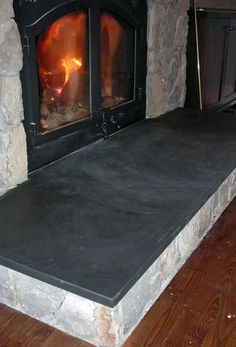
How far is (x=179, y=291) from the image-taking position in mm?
1460

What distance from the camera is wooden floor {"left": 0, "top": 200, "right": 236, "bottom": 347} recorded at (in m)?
1.24

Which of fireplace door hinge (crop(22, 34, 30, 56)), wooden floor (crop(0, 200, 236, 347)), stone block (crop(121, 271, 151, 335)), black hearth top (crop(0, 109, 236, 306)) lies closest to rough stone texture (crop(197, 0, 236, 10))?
black hearth top (crop(0, 109, 236, 306))

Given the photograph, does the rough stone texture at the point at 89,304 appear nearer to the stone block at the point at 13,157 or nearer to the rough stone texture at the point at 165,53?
the stone block at the point at 13,157

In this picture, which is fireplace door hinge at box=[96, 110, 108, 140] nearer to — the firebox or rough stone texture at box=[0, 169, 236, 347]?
the firebox

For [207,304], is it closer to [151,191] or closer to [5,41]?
[151,191]

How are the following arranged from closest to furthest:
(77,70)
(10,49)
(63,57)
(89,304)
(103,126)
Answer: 1. (89,304)
2. (10,49)
3. (63,57)
4. (77,70)
5. (103,126)

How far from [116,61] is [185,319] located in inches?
58.3

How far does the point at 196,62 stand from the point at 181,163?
4.48ft

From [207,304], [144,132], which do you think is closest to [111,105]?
[144,132]

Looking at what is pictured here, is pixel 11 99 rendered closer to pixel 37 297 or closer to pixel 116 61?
pixel 37 297

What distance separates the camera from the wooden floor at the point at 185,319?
124 cm

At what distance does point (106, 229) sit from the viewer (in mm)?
1364

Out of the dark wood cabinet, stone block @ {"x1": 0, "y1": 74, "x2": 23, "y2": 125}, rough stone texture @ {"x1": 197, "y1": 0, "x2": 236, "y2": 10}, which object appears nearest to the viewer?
stone block @ {"x1": 0, "y1": 74, "x2": 23, "y2": 125}

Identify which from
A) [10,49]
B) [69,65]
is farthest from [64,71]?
[10,49]
